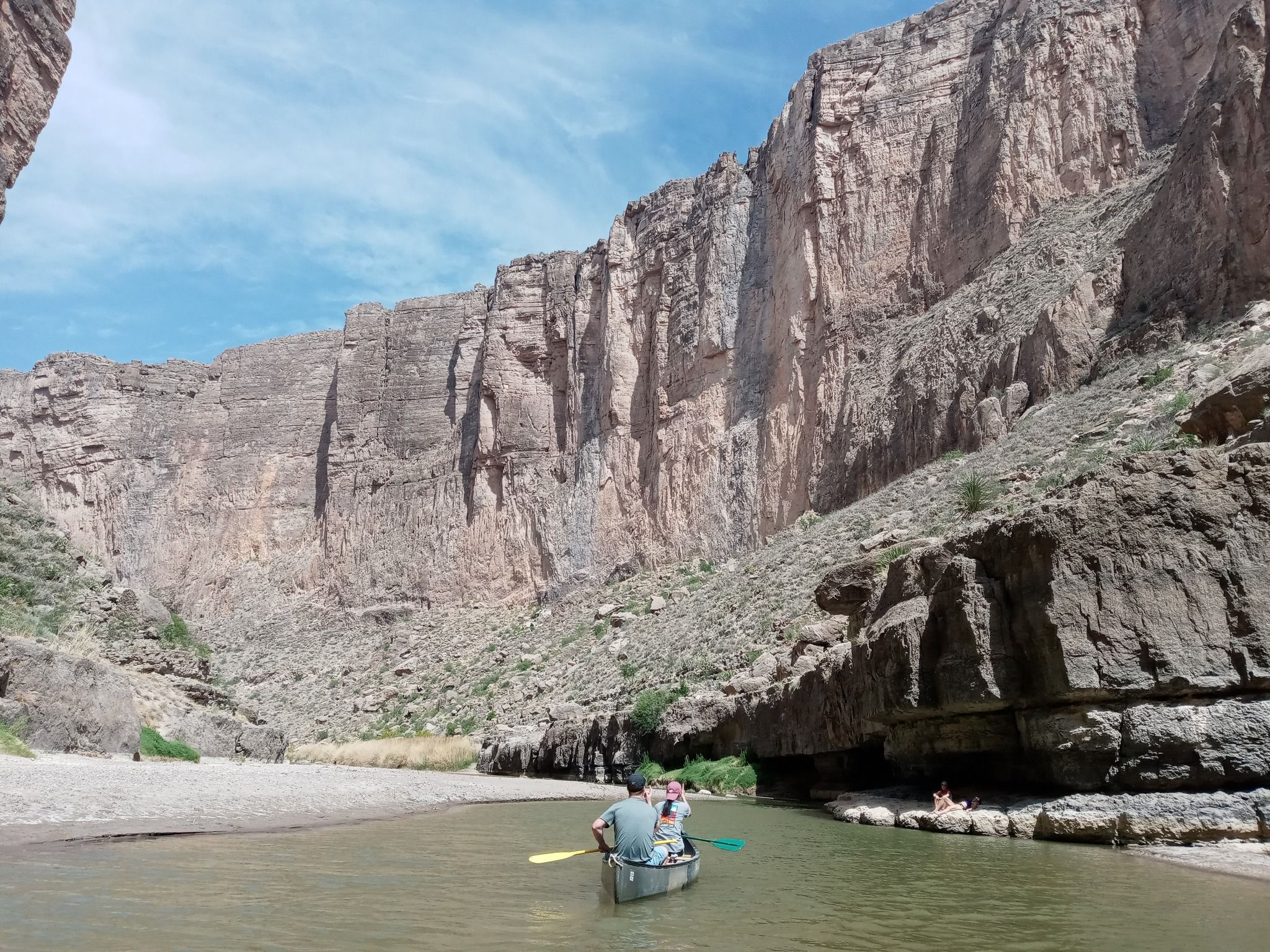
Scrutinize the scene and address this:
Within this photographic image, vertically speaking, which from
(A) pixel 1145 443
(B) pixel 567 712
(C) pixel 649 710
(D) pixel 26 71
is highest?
(D) pixel 26 71

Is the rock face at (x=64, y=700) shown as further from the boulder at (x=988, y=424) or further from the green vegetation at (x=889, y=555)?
the boulder at (x=988, y=424)

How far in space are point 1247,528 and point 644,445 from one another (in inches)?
1587

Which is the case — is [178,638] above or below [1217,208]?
below

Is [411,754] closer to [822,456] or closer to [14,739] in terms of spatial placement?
[14,739]

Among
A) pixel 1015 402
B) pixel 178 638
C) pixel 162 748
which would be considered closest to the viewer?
pixel 162 748

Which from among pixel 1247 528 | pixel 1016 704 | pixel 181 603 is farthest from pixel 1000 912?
pixel 181 603

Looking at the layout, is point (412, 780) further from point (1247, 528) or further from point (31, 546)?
point (1247, 528)

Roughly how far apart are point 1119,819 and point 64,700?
48.1ft

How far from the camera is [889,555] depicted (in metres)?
18.8

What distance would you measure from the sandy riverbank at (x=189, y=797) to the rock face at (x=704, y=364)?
1877 cm

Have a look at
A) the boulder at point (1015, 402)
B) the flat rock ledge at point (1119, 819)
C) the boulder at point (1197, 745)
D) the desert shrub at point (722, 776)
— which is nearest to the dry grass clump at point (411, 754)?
the desert shrub at point (722, 776)

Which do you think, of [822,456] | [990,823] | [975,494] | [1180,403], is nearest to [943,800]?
[990,823]

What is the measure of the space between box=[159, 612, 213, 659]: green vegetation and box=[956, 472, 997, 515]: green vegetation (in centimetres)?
1794

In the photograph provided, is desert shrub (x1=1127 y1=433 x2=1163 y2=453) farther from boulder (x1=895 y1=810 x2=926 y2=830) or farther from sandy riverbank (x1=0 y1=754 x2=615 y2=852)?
sandy riverbank (x1=0 y1=754 x2=615 y2=852)
